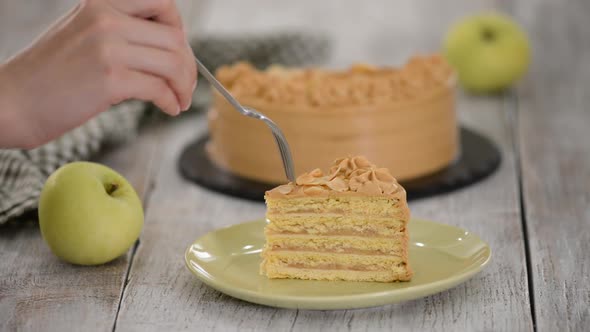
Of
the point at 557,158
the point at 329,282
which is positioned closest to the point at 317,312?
the point at 329,282

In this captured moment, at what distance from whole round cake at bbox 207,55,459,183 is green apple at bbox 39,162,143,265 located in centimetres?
56

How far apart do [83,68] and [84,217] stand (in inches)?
13.3

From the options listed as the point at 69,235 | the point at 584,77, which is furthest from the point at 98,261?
the point at 584,77

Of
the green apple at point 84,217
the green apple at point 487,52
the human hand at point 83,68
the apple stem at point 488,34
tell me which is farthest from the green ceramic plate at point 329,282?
the apple stem at point 488,34

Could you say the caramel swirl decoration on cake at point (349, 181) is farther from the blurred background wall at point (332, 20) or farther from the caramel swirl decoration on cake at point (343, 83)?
the blurred background wall at point (332, 20)

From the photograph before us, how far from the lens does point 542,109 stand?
2.95m

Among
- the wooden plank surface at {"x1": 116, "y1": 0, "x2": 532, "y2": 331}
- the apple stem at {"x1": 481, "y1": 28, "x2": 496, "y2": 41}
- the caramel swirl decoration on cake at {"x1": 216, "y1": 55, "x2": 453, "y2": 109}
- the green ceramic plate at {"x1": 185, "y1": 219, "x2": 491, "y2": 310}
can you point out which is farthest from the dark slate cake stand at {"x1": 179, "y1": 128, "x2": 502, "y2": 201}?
the apple stem at {"x1": 481, "y1": 28, "x2": 496, "y2": 41}

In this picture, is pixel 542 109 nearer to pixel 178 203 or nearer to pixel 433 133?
pixel 433 133

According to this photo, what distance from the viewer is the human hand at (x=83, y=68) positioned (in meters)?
1.60

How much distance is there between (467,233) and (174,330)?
60cm

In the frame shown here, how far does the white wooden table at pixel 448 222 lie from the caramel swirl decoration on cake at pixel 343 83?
28 centimetres

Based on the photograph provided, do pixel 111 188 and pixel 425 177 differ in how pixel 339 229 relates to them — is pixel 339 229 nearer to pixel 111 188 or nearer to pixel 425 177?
pixel 111 188

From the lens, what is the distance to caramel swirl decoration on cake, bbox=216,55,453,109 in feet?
7.56

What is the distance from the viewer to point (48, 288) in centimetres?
178
